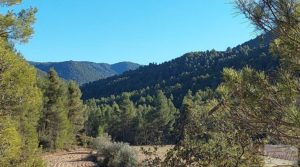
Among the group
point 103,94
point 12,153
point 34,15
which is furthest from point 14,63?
point 103,94

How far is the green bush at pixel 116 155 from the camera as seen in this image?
31.8m

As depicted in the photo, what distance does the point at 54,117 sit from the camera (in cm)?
4716

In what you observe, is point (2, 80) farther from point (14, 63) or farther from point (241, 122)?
point (241, 122)

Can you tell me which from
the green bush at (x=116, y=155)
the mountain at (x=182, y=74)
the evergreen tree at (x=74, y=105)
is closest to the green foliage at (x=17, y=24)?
the green bush at (x=116, y=155)

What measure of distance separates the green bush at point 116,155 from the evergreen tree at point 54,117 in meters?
8.79

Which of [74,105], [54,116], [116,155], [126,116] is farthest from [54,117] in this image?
[126,116]

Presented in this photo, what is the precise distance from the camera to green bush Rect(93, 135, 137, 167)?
3183 cm

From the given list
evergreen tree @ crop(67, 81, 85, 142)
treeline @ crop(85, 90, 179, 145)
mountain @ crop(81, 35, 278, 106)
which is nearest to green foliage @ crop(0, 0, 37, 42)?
evergreen tree @ crop(67, 81, 85, 142)

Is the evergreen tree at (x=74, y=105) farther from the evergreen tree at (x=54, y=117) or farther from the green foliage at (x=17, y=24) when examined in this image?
the green foliage at (x=17, y=24)

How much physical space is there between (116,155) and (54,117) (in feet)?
49.3

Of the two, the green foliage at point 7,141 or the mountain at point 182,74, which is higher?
the mountain at point 182,74

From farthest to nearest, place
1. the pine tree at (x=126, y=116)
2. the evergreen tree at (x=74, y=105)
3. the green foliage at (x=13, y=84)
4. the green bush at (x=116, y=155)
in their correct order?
the pine tree at (x=126, y=116)
the evergreen tree at (x=74, y=105)
the green bush at (x=116, y=155)
the green foliage at (x=13, y=84)

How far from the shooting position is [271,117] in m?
5.90

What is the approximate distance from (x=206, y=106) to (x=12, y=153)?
586 cm
